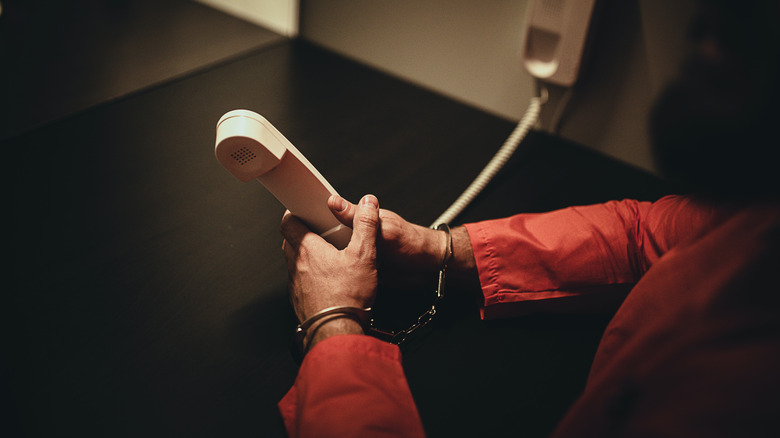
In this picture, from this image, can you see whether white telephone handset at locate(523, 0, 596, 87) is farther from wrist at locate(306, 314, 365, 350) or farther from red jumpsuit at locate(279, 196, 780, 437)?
wrist at locate(306, 314, 365, 350)

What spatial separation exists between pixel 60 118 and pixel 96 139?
8 centimetres

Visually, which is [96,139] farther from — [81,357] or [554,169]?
[554,169]

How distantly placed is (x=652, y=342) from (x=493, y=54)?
2.50 ft

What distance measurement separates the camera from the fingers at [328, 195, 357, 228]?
0.59 metres

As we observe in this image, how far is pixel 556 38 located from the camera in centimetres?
89

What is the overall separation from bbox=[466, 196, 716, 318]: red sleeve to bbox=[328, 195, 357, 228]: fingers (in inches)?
6.6

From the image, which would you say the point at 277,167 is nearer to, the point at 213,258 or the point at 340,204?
the point at 340,204

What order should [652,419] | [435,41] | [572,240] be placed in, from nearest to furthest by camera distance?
[652,419] < [572,240] < [435,41]

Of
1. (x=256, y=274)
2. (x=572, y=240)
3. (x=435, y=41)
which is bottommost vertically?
(x=572, y=240)

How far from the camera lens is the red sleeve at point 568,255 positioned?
64 centimetres

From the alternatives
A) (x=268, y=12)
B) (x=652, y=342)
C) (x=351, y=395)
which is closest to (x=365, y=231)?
(x=351, y=395)

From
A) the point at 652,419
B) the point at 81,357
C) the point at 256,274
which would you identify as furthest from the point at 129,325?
the point at 652,419

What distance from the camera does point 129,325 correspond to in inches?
23.6

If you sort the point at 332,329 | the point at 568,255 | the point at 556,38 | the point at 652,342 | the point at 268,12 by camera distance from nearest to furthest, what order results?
the point at 652,342 < the point at 332,329 < the point at 568,255 < the point at 556,38 < the point at 268,12
